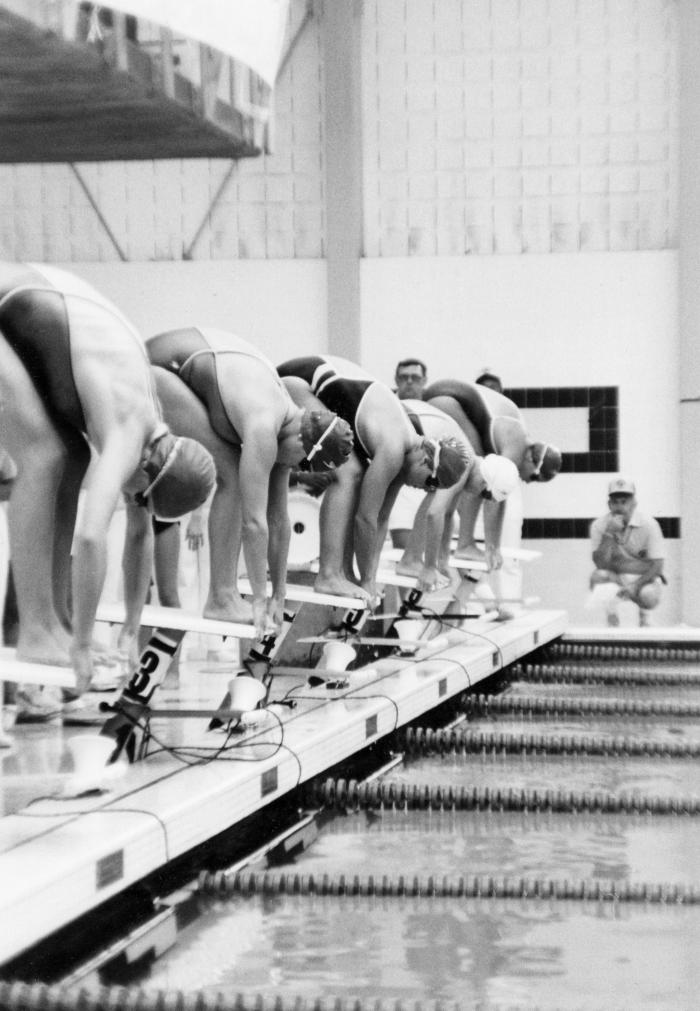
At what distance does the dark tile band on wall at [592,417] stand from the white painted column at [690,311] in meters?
0.58

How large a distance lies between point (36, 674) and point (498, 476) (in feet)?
15.7

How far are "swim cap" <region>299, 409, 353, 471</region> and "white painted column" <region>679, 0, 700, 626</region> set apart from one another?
785cm

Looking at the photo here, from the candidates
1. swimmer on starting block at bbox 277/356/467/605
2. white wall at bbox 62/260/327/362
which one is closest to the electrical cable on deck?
swimmer on starting block at bbox 277/356/467/605

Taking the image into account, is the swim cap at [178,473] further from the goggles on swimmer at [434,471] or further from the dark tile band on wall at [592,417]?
the dark tile band on wall at [592,417]

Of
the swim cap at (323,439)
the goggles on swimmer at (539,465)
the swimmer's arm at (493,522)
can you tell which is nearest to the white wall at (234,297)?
the goggles on swimmer at (539,465)

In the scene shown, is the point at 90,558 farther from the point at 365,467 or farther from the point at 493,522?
the point at 493,522

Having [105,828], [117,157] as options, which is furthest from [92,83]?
[105,828]

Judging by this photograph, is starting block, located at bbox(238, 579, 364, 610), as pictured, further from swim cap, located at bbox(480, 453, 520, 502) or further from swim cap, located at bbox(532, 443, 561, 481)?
swim cap, located at bbox(532, 443, 561, 481)

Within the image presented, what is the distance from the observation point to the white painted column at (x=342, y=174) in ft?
44.6

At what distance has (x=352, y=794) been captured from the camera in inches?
208

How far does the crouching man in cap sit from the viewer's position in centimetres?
1179

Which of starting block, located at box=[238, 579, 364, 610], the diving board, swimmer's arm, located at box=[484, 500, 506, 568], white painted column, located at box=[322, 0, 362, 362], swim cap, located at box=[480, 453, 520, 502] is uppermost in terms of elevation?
white painted column, located at box=[322, 0, 362, 362]

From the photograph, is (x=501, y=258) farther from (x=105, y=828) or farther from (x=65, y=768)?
(x=105, y=828)

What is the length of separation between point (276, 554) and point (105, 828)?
8.34ft
